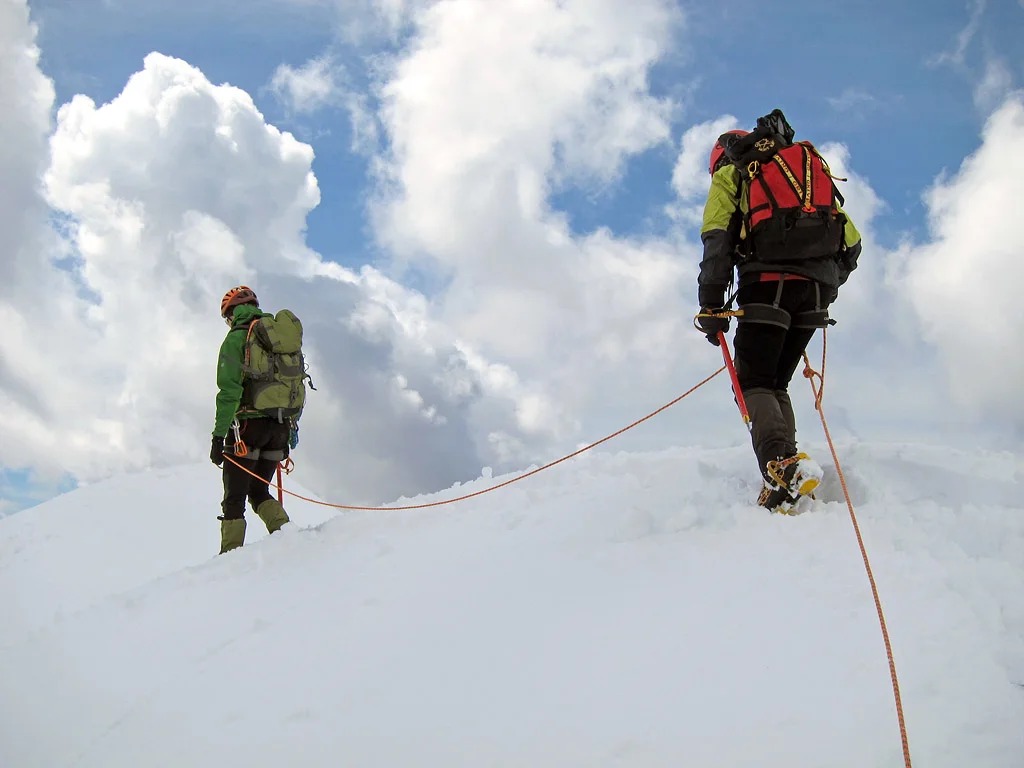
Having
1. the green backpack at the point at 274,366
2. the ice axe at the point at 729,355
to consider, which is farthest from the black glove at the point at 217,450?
the ice axe at the point at 729,355

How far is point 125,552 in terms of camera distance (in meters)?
12.0

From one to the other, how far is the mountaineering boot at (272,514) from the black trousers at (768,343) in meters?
4.98

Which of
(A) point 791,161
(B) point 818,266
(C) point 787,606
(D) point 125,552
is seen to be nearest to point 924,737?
(C) point 787,606

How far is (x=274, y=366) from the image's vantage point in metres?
7.59

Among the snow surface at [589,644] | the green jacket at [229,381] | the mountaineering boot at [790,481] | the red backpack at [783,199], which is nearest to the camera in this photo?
the snow surface at [589,644]

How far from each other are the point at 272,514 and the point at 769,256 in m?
5.58

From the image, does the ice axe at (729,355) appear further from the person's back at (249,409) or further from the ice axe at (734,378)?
the person's back at (249,409)

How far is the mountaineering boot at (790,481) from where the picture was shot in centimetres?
479

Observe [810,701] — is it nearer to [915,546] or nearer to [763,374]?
[915,546]

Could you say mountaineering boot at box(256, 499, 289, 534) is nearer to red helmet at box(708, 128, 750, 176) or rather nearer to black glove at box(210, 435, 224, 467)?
black glove at box(210, 435, 224, 467)

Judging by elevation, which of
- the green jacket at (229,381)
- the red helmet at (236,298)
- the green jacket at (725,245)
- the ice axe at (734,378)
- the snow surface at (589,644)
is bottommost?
the snow surface at (589,644)

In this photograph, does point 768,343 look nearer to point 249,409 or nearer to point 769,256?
point 769,256

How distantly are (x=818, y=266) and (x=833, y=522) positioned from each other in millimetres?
2051

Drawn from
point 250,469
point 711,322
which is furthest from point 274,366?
point 711,322
